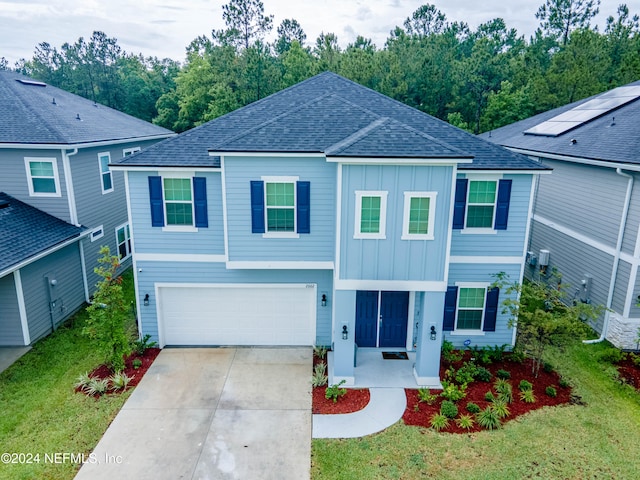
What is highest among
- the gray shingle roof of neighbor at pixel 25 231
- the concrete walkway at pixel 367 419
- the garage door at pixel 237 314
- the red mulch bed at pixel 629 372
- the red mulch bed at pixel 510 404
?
the gray shingle roof of neighbor at pixel 25 231

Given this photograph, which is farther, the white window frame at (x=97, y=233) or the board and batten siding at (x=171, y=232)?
the white window frame at (x=97, y=233)

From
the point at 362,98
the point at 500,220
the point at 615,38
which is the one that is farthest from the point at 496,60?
the point at 500,220

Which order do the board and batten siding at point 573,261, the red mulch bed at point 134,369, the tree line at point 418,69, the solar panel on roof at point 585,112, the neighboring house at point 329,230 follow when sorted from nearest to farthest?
1. the neighboring house at point 329,230
2. the red mulch bed at point 134,369
3. the board and batten siding at point 573,261
4. the solar panel on roof at point 585,112
5. the tree line at point 418,69

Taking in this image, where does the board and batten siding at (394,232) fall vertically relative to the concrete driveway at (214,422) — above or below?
above

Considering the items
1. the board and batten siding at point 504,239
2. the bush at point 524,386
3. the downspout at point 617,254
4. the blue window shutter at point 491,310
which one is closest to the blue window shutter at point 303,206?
the board and batten siding at point 504,239

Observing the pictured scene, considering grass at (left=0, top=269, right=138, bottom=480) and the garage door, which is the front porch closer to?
the garage door

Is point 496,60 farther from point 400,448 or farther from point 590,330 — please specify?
point 400,448

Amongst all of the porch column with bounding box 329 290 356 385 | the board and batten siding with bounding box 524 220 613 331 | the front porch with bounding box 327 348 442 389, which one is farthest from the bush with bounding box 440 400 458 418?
the board and batten siding with bounding box 524 220 613 331

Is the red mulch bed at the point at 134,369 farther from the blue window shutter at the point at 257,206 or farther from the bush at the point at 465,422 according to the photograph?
the bush at the point at 465,422
